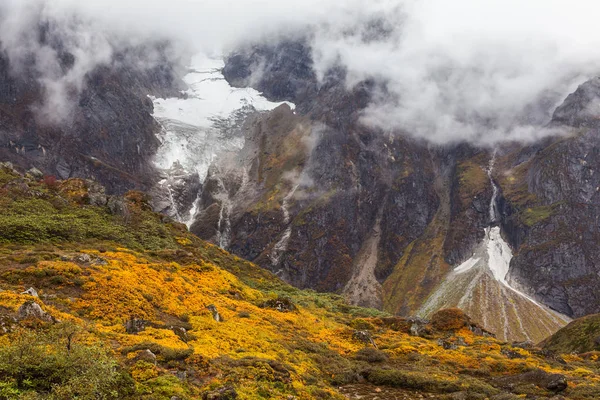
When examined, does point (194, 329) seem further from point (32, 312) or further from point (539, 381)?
point (539, 381)

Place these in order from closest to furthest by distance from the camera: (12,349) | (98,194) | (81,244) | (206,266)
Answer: (12,349), (81,244), (206,266), (98,194)

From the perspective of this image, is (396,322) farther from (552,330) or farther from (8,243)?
(552,330)

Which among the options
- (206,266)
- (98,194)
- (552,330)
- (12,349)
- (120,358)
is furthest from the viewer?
(552,330)

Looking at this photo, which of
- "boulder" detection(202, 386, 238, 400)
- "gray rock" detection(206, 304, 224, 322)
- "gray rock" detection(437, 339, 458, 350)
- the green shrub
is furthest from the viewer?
"gray rock" detection(437, 339, 458, 350)

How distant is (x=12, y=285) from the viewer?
30859 mm

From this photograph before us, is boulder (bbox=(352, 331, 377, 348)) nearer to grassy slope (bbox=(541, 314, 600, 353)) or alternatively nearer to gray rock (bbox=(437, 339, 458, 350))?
gray rock (bbox=(437, 339, 458, 350))

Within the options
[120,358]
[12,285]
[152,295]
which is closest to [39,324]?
[120,358]

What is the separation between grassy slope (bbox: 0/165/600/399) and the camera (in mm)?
24203

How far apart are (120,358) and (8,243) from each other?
96.6ft

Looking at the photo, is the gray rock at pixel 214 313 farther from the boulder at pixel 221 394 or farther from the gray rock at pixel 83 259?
the boulder at pixel 221 394

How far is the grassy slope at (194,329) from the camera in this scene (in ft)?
79.4

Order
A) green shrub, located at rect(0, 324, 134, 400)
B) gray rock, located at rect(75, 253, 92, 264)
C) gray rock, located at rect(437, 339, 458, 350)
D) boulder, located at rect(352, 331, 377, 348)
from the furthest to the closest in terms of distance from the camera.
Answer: gray rock, located at rect(437, 339, 458, 350), boulder, located at rect(352, 331, 377, 348), gray rock, located at rect(75, 253, 92, 264), green shrub, located at rect(0, 324, 134, 400)

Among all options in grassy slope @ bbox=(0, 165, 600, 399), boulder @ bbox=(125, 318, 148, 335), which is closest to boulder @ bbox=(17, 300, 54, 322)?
grassy slope @ bbox=(0, 165, 600, 399)

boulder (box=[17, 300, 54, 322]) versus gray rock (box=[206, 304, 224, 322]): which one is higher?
gray rock (box=[206, 304, 224, 322])
